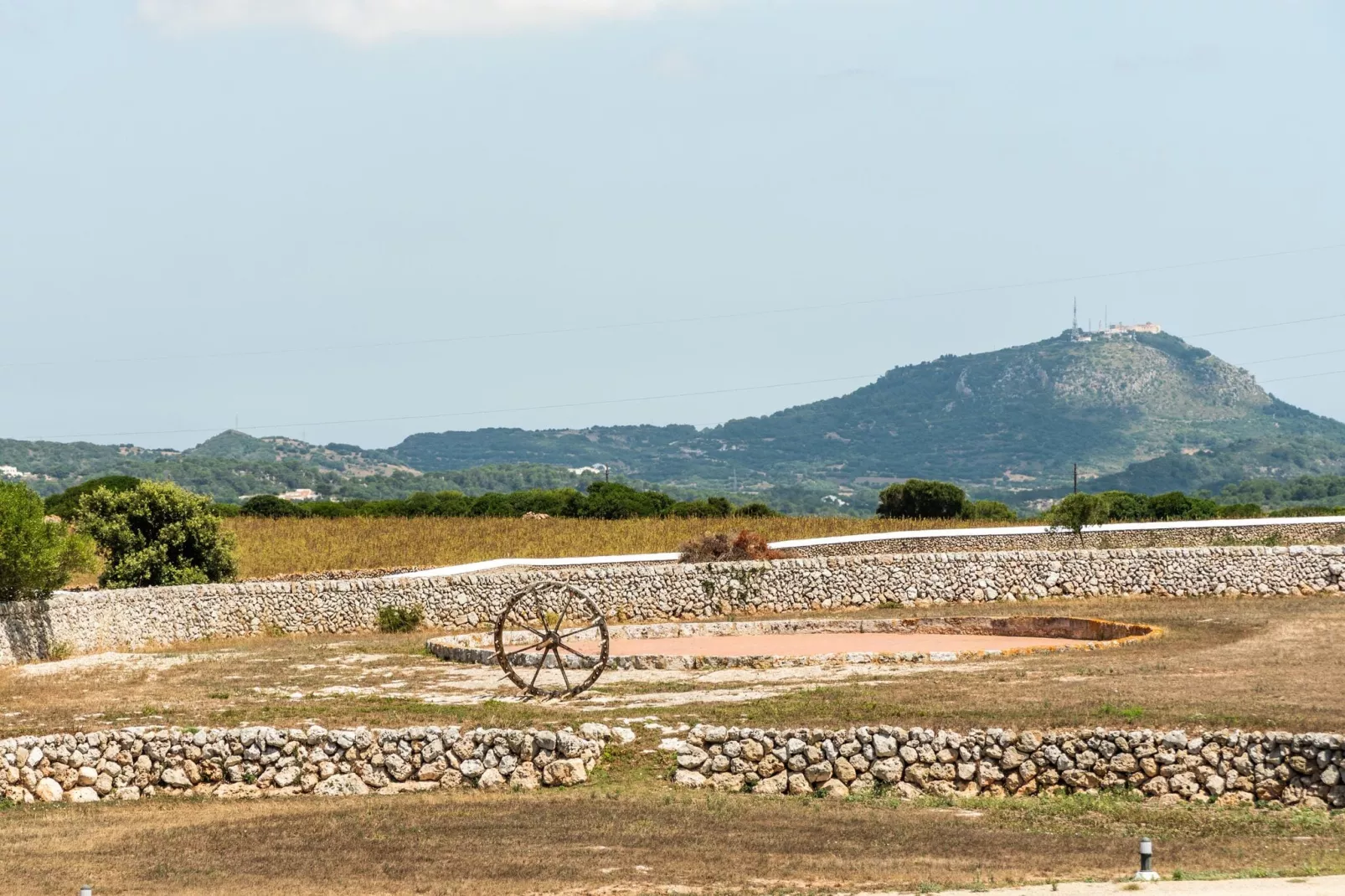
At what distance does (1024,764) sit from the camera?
59.3 ft

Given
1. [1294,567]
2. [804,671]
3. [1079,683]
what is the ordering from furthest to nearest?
Answer: [1294,567], [804,671], [1079,683]

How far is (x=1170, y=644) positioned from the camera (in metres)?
28.7

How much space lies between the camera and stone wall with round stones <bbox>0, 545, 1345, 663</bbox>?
1565 inches

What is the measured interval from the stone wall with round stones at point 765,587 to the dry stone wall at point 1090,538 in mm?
7073

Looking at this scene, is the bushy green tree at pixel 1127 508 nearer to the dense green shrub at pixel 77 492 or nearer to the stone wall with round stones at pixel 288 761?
the dense green shrub at pixel 77 492

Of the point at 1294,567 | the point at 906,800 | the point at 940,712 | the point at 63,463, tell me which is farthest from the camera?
the point at 63,463

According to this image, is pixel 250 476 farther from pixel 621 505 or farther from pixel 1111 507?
pixel 1111 507

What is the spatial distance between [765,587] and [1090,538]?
520 inches

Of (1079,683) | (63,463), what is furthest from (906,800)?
(63,463)

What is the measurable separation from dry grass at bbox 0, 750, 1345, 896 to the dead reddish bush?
28045mm

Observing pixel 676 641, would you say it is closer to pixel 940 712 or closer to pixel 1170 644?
pixel 1170 644

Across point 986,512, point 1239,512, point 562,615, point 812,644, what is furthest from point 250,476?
point 562,615

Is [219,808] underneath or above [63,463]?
underneath

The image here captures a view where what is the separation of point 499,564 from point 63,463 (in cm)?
16318
